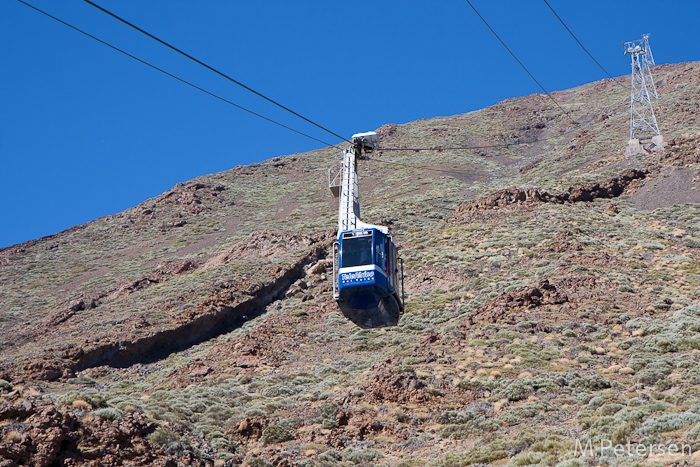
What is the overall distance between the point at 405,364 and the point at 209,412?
26.0ft

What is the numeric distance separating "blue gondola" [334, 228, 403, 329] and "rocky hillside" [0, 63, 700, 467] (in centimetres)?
390

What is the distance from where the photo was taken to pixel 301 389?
80.7ft

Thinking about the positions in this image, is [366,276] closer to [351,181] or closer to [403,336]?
[351,181]

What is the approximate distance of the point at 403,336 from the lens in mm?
30438

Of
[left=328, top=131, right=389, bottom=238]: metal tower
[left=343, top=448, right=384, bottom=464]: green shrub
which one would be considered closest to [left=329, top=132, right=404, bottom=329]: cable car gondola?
[left=328, top=131, right=389, bottom=238]: metal tower

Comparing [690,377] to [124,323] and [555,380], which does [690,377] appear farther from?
[124,323]

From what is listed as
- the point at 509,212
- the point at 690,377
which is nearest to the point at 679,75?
the point at 509,212

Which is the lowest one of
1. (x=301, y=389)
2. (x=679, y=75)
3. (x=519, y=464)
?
(x=519, y=464)

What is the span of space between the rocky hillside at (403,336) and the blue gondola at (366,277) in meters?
3.90

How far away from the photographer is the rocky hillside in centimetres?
1711

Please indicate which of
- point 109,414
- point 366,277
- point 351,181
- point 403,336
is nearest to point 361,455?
point 366,277

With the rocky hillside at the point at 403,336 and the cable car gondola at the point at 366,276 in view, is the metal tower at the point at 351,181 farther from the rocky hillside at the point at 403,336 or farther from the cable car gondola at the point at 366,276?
the rocky hillside at the point at 403,336

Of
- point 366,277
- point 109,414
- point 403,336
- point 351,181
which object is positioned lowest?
point 109,414

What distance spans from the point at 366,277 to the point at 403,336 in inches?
512
